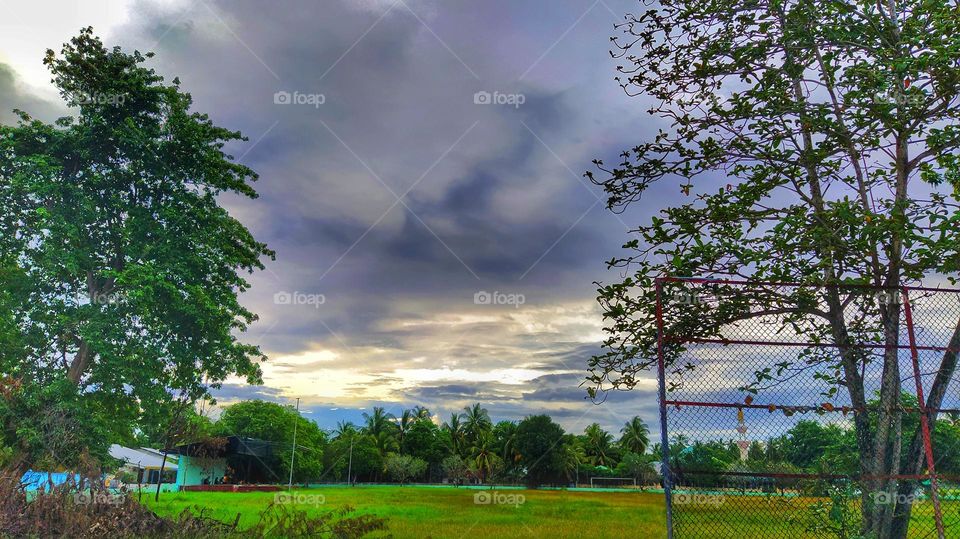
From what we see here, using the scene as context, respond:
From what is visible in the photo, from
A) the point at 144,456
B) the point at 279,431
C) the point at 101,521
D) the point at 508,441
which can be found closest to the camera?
the point at 101,521

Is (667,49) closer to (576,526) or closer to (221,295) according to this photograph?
(576,526)

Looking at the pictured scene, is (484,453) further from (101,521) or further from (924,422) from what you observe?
→ (924,422)

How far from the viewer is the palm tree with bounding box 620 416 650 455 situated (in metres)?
86.2

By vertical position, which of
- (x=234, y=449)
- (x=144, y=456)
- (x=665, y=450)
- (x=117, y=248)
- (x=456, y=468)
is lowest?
(x=456, y=468)

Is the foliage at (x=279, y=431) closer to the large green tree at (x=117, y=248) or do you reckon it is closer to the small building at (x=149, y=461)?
the small building at (x=149, y=461)

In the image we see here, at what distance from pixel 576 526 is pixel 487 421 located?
261 feet

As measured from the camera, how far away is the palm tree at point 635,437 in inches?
3393

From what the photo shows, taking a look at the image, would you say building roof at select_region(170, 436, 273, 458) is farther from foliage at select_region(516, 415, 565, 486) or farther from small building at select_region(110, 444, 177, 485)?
foliage at select_region(516, 415, 565, 486)

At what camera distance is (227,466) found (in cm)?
5034

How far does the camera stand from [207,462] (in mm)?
49156

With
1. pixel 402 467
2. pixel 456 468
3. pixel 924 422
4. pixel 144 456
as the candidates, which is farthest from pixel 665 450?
pixel 456 468

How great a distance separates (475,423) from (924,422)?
8947 cm

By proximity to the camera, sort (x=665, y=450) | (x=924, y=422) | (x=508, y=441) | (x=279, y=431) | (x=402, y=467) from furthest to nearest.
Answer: (x=508, y=441) → (x=402, y=467) → (x=279, y=431) → (x=924, y=422) → (x=665, y=450)

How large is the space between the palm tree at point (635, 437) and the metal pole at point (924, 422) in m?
82.1
